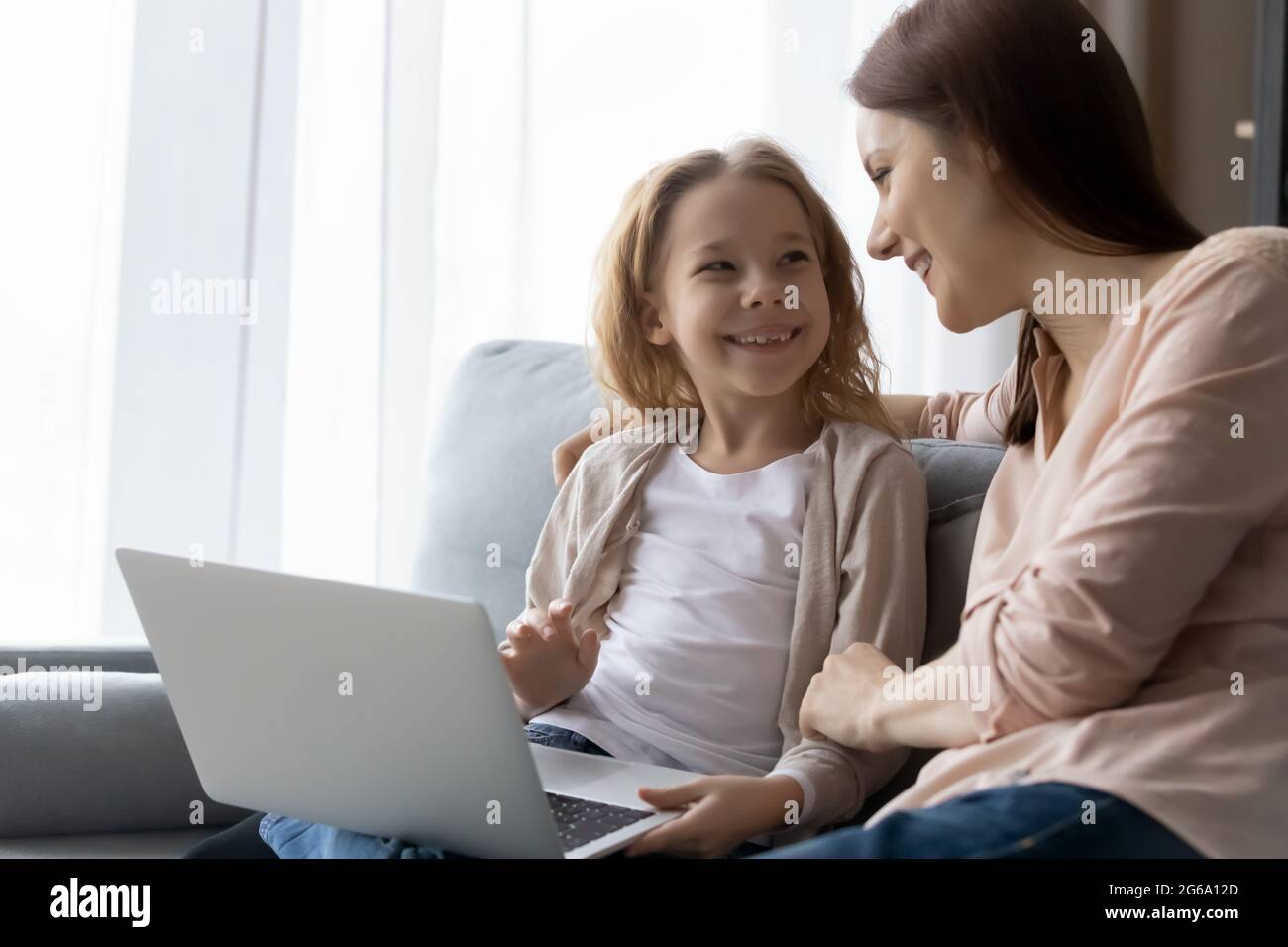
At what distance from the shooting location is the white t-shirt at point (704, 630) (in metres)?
1.24

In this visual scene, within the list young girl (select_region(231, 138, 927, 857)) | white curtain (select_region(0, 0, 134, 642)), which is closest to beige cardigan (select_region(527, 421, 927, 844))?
young girl (select_region(231, 138, 927, 857))

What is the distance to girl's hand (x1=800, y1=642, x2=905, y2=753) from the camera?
106 centimetres

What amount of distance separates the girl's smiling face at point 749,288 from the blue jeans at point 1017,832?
631 mm

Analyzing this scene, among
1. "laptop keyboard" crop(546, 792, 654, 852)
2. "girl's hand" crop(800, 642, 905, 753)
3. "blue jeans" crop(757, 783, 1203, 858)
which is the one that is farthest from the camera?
"girl's hand" crop(800, 642, 905, 753)

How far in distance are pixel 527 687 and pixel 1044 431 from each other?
56 cm

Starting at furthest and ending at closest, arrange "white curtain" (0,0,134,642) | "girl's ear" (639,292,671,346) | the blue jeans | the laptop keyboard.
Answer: "white curtain" (0,0,134,642) → "girl's ear" (639,292,671,346) → the laptop keyboard → the blue jeans

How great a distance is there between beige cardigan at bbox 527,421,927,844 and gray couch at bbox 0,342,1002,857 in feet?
0.14

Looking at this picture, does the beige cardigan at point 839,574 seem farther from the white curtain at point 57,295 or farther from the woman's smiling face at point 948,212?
the white curtain at point 57,295

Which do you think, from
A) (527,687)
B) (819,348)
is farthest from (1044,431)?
(527,687)

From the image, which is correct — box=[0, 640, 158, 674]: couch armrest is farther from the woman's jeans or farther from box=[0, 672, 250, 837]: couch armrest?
the woman's jeans

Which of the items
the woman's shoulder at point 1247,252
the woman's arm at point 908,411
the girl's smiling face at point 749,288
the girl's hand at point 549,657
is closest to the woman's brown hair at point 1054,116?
the woman's shoulder at point 1247,252

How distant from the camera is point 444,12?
2.52m

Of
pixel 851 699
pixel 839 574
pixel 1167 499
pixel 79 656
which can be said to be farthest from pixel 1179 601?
pixel 79 656
